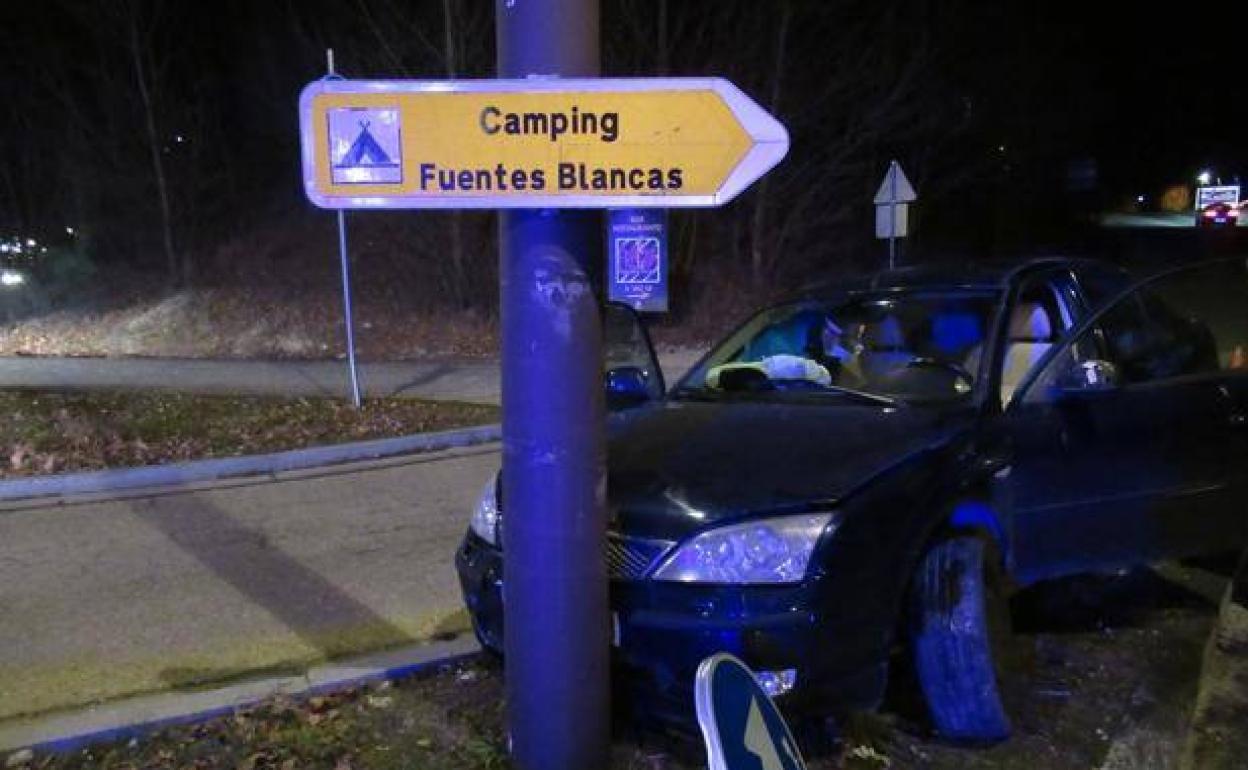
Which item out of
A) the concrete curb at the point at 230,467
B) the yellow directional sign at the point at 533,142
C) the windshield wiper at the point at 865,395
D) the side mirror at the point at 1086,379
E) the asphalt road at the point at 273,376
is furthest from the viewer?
the asphalt road at the point at 273,376

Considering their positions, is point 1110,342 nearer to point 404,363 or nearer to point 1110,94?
point 404,363

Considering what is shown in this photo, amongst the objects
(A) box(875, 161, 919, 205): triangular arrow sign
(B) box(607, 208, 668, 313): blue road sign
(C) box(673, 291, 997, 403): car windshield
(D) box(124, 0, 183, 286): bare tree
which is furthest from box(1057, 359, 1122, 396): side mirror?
(D) box(124, 0, 183, 286): bare tree

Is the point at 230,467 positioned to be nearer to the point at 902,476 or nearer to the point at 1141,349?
the point at 902,476

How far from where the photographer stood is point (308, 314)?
62.1 feet

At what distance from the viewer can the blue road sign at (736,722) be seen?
1.96 meters

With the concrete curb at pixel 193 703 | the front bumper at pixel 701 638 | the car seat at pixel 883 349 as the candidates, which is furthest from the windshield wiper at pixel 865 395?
the concrete curb at pixel 193 703

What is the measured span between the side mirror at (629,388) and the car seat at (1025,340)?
4.96 feet

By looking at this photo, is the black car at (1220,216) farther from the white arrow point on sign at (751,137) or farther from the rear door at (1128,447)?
the white arrow point on sign at (751,137)

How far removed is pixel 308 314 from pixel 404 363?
14.8 ft

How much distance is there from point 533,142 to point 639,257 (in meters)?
10.4

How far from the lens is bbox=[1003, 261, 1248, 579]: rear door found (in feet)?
14.8

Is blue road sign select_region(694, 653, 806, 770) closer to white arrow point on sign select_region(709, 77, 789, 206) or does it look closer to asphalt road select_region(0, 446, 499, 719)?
white arrow point on sign select_region(709, 77, 789, 206)

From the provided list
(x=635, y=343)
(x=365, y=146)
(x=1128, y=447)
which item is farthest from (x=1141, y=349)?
(x=365, y=146)

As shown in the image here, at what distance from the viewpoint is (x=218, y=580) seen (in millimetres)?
5891
